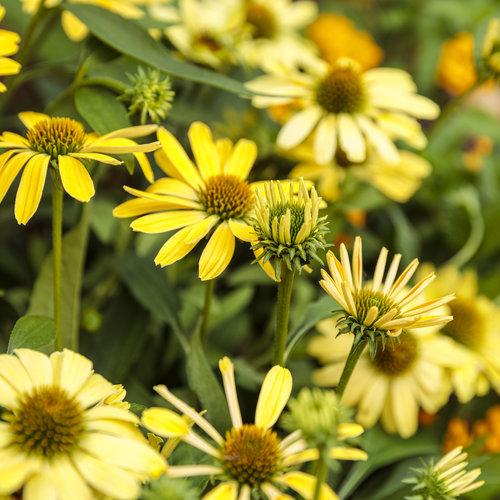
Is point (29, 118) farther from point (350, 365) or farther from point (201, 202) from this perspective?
point (350, 365)

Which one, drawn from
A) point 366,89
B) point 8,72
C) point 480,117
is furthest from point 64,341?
point 480,117

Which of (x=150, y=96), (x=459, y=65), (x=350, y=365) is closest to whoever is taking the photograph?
(x=350, y=365)

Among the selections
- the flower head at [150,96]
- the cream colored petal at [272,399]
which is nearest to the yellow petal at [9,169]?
the flower head at [150,96]

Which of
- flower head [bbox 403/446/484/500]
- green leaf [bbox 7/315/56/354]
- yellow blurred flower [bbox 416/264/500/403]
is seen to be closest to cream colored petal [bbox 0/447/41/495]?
green leaf [bbox 7/315/56/354]

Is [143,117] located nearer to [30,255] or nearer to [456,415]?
[30,255]

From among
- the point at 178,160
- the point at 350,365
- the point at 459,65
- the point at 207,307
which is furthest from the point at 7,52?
the point at 459,65

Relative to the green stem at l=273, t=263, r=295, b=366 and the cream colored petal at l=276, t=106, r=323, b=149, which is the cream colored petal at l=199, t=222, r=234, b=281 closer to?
the green stem at l=273, t=263, r=295, b=366
